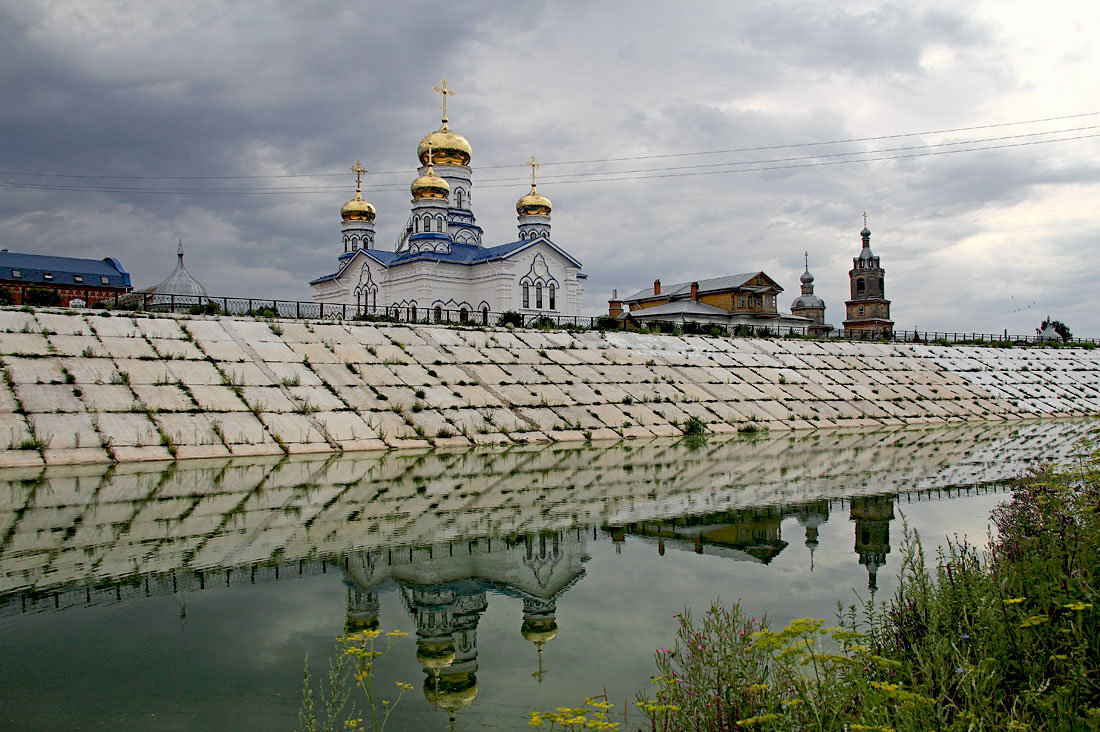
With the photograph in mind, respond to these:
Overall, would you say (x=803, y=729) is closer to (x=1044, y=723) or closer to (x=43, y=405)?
(x=1044, y=723)

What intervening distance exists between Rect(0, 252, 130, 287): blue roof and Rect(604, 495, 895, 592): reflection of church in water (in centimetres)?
7688

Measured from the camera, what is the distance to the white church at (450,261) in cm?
5150

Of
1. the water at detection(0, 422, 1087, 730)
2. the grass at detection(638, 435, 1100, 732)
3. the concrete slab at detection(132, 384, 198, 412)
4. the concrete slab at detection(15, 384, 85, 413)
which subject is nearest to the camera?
the grass at detection(638, 435, 1100, 732)

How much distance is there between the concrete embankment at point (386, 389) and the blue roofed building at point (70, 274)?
53.4m

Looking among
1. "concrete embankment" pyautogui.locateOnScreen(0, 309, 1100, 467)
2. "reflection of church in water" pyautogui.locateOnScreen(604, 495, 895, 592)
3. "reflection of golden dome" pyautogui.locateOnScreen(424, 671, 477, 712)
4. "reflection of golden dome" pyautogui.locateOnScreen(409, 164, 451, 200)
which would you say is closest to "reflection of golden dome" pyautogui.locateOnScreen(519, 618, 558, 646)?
"reflection of golden dome" pyautogui.locateOnScreen(424, 671, 477, 712)

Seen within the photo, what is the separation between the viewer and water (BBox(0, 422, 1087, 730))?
5492 mm

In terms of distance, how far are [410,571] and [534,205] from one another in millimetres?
51149

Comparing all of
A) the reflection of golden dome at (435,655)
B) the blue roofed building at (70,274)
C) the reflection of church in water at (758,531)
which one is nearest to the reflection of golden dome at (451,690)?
the reflection of golden dome at (435,655)

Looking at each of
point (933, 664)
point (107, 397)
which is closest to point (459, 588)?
point (933, 664)

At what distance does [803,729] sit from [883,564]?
5.50 meters

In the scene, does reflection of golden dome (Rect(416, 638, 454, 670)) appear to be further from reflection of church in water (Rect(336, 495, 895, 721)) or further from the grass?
the grass

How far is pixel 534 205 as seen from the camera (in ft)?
189

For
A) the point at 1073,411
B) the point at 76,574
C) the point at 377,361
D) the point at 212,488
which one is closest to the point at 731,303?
the point at 1073,411

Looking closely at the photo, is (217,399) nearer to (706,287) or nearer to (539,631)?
(539,631)
